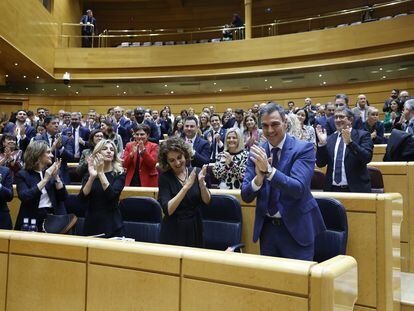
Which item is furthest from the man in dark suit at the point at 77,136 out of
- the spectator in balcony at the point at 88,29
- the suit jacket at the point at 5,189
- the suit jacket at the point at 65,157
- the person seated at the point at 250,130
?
the spectator in balcony at the point at 88,29

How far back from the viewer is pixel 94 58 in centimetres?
1246

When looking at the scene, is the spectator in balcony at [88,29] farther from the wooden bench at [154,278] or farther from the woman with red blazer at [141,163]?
the wooden bench at [154,278]

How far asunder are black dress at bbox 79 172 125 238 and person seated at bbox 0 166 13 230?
2.23ft

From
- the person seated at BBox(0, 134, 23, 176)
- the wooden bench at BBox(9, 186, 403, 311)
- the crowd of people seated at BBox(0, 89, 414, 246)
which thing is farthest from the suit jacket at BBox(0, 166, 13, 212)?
the wooden bench at BBox(9, 186, 403, 311)

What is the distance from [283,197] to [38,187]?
5.90 feet

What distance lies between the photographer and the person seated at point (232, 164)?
130 inches

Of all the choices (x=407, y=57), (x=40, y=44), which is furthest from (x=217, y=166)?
(x=40, y=44)

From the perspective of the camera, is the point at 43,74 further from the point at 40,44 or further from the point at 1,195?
the point at 1,195

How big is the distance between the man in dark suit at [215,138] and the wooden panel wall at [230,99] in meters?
5.97

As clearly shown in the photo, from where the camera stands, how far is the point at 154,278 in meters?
1.54

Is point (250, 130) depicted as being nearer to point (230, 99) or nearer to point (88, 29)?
point (230, 99)

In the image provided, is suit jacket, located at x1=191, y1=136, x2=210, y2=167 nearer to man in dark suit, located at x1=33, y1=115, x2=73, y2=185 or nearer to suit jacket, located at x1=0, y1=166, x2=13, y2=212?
man in dark suit, located at x1=33, y1=115, x2=73, y2=185

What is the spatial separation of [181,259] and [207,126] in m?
5.06

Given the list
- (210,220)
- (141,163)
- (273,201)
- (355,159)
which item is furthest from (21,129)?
(273,201)
